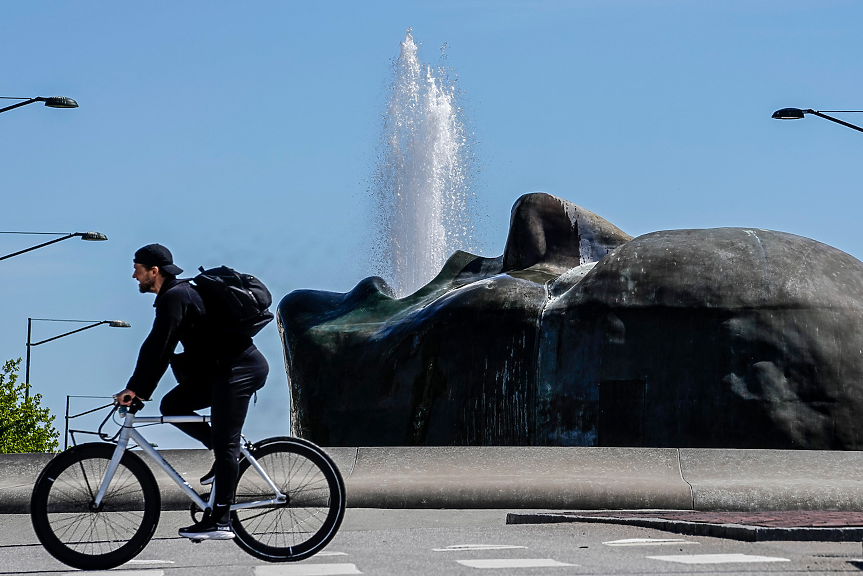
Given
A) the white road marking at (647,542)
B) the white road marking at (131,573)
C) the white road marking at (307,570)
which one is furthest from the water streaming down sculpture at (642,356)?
the white road marking at (131,573)

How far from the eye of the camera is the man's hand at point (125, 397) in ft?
22.0

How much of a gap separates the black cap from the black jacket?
13 cm

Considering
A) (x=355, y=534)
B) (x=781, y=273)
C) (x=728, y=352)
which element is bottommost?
(x=355, y=534)

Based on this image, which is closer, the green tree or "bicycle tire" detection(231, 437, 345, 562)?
"bicycle tire" detection(231, 437, 345, 562)

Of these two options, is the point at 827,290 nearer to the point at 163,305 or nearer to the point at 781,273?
the point at 781,273

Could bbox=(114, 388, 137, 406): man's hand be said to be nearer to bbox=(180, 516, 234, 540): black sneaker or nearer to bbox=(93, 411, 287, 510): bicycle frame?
bbox=(93, 411, 287, 510): bicycle frame

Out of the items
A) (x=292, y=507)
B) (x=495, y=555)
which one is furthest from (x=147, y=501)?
(x=495, y=555)

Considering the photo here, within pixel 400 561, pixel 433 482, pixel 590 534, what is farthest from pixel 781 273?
pixel 400 561

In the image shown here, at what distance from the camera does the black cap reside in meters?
7.00

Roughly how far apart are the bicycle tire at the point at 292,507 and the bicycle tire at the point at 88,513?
1.66 feet

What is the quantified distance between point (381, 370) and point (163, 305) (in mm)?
10436

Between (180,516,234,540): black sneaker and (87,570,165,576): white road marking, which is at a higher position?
(180,516,234,540): black sneaker

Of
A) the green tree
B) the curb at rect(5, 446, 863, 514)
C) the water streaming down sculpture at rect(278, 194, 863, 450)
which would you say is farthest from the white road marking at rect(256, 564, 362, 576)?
the green tree

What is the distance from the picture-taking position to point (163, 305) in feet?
22.1
